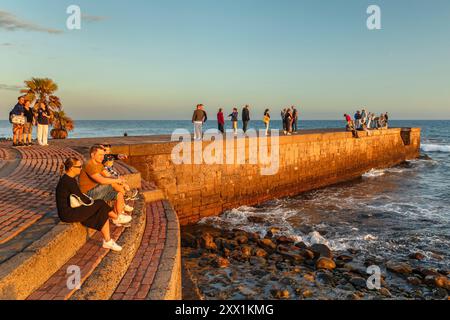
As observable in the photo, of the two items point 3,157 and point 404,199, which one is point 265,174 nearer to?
point 404,199

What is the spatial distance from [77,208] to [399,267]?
7357mm

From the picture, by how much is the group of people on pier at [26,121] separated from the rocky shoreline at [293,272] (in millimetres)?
6693

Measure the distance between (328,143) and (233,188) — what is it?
8674 millimetres

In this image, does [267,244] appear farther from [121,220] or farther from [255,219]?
[121,220]

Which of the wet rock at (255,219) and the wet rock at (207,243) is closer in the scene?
the wet rock at (207,243)

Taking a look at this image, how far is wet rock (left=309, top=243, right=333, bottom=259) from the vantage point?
8.68 m

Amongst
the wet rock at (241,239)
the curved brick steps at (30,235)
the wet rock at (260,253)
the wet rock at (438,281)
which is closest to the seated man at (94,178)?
the curved brick steps at (30,235)

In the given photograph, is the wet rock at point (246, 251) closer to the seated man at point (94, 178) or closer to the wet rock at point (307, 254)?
the wet rock at point (307, 254)

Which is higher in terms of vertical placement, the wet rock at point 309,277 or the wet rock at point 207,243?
the wet rock at point 207,243

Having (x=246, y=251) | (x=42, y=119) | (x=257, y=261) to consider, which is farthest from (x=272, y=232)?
(x=42, y=119)

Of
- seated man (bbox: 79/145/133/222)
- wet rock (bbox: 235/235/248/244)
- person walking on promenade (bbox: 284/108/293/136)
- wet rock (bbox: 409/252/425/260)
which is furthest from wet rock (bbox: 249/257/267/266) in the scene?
person walking on promenade (bbox: 284/108/293/136)

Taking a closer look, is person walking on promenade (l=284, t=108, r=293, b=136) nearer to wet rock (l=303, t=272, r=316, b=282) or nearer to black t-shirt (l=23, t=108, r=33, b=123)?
wet rock (l=303, t=272, r=316, b=282)

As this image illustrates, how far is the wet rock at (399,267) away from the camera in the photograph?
7.93 m

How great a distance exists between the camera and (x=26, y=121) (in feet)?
38.3
